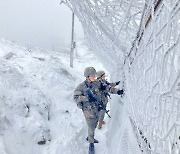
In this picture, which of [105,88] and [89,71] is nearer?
[89,71]

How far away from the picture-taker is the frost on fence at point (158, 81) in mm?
3029

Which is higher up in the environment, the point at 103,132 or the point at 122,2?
the point at 122,2

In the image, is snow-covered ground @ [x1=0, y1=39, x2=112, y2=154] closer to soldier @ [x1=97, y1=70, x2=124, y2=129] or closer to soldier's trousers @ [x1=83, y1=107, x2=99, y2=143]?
soldier's trousers @ [x1=83, y1=107, x2=99, y2=143]

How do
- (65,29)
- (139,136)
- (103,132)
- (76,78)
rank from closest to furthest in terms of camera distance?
(139,136)
(103,132)
(76,78)
(65,29)

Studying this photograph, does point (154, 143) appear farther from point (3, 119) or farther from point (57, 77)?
point (57, 77)

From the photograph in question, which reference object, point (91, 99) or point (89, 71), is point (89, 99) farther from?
point (89, 71)

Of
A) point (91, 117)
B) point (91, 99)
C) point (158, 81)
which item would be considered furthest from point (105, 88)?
point (158, 81)

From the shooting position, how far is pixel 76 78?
1073 centimetres

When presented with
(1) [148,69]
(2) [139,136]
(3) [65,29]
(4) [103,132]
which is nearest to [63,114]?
(4) [103,132]

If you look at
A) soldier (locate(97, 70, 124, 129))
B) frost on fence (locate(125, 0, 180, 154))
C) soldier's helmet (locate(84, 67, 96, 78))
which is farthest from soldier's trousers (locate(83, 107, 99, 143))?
frost on fence (locate(125, 0, 180, 154))

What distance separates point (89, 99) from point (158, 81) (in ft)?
10.5

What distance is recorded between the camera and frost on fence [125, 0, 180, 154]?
3.03m

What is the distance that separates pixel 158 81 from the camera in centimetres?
338

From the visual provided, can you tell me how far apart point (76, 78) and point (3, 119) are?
14.0ft
